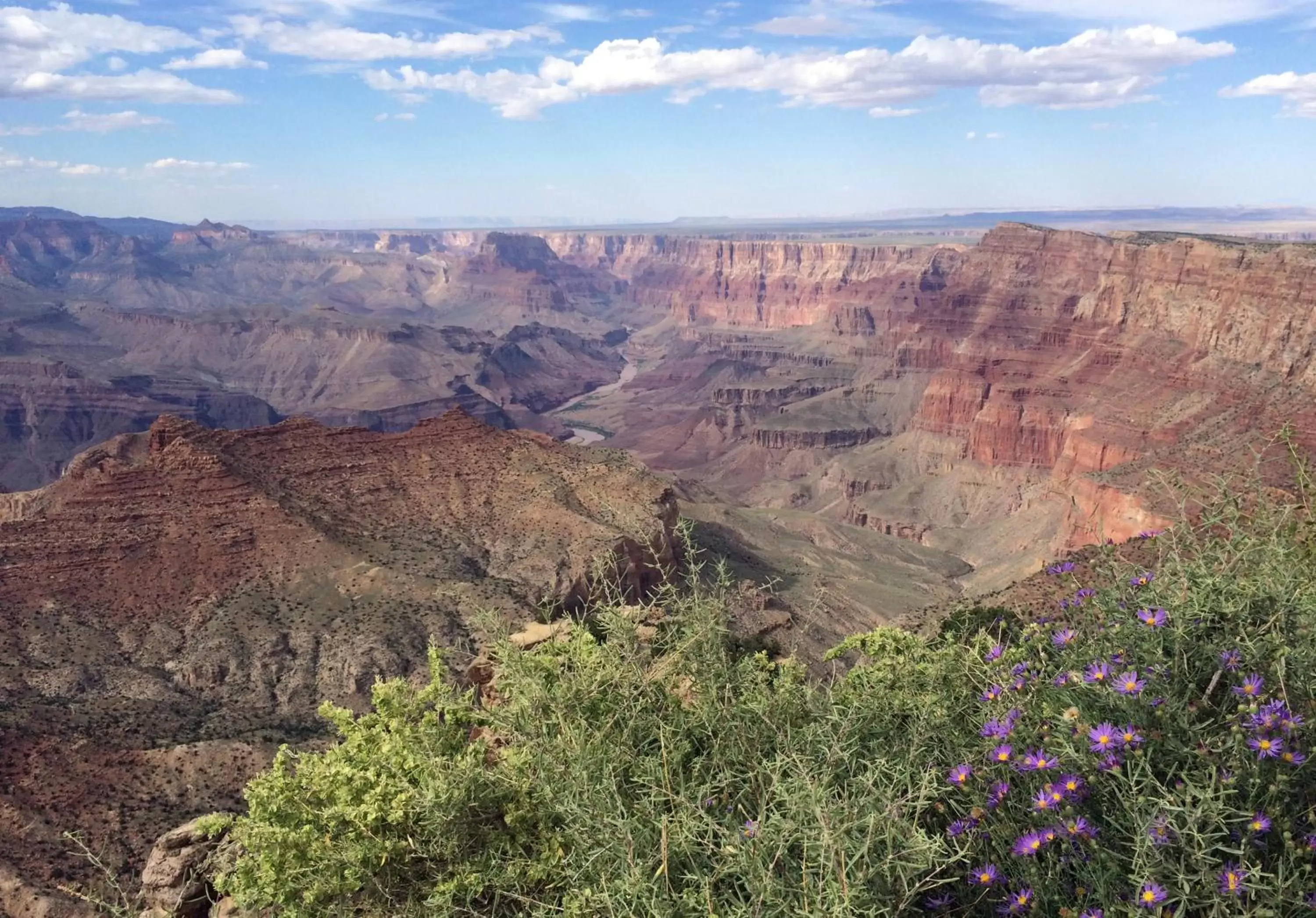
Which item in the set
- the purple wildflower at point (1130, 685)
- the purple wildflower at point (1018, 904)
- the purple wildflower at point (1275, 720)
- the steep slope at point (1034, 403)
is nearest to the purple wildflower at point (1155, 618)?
Answer: the purple wildflower at point (1130, 685)

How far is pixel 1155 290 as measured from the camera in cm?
11569

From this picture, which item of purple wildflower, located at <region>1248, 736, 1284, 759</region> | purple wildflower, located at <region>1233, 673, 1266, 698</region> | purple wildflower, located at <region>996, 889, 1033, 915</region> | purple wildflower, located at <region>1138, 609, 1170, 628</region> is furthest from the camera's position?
A: purple wildflower, located at <region>1138, 609, 1170, 628</region>

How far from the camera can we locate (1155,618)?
6.45 m

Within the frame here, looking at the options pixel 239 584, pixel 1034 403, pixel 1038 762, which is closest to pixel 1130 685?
pixel 1038 762

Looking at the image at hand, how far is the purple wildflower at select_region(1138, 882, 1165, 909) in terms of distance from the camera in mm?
5094

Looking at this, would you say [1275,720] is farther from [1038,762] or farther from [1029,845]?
[1029,845]

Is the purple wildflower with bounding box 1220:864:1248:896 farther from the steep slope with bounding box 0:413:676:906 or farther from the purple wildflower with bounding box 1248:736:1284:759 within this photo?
the steep slope with bounding box 0:413:676:906

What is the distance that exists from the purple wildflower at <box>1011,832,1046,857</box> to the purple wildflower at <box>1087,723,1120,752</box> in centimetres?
71

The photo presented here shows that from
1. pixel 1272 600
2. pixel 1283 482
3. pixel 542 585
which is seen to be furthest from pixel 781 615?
pixel 1272 600

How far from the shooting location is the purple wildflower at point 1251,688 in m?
5.82

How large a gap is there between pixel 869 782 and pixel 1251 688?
2.58 m

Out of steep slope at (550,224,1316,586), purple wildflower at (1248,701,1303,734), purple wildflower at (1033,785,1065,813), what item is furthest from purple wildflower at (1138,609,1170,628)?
steep slope at (550,224,1316,586)

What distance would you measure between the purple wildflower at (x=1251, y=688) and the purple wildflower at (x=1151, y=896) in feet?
4.83

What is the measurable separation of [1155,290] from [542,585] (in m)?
100
